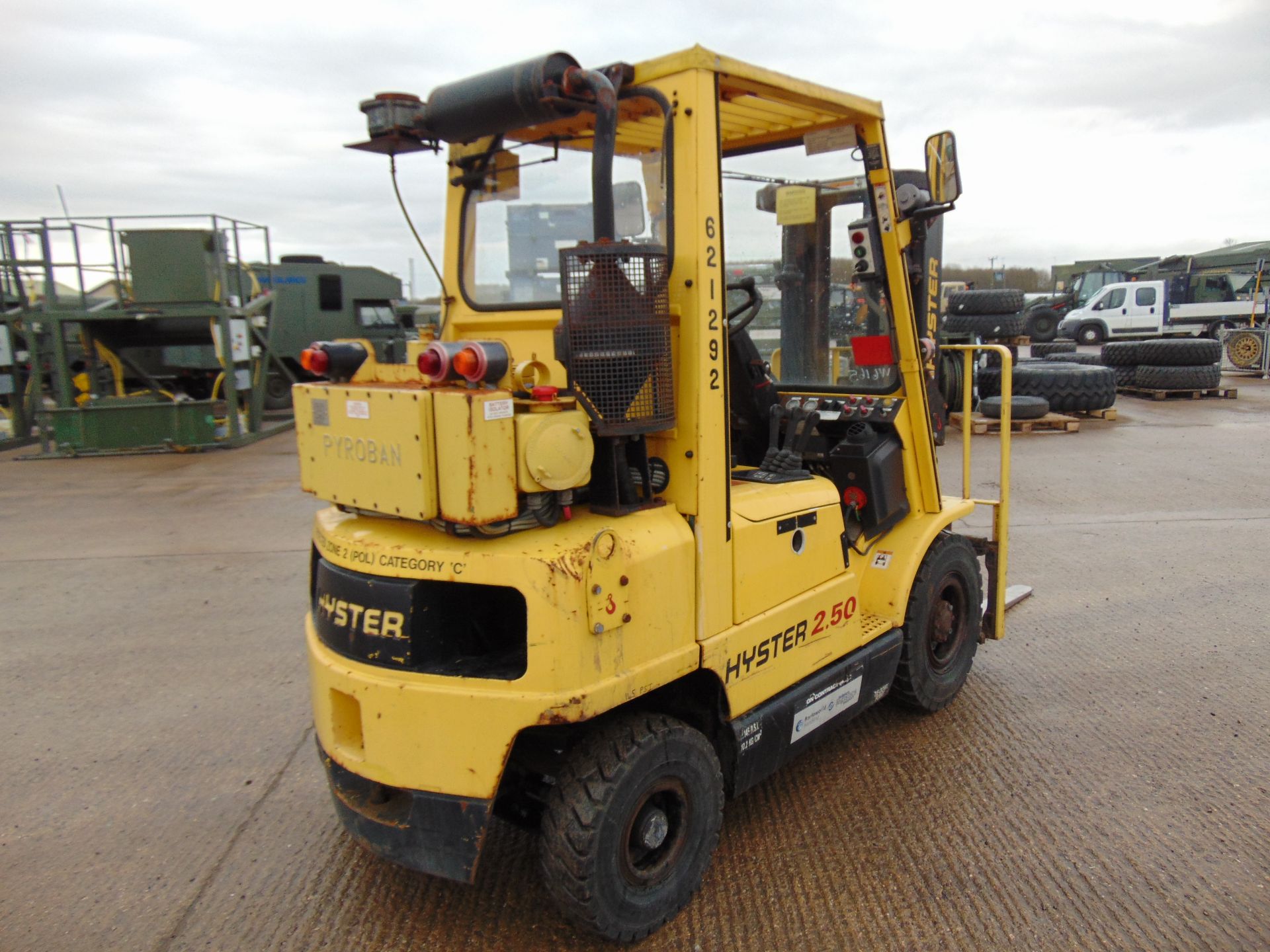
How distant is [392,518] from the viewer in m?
2.65

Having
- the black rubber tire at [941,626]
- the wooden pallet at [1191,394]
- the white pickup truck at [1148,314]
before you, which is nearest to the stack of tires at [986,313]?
the wooden pallet at [1191,394]

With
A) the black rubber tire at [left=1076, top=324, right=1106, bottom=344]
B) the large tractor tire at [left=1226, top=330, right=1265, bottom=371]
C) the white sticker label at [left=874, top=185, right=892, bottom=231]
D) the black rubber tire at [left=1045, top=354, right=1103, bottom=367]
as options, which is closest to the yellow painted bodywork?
the white sticker label at [left=874, top=185, right=892, bottom=231]

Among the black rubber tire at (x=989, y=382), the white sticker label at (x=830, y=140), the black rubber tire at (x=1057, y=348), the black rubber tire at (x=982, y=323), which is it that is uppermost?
the white sticker label at (x=830, y=140)

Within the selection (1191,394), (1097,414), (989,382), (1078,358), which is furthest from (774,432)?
(1078,358)

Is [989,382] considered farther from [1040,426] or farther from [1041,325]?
[1041,325]

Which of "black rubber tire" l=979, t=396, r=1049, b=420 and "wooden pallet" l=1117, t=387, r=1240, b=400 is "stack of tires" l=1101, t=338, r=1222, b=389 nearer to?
"wooden pallet" l=1117, t=387, r=1240, b=400

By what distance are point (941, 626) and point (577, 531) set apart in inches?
89.1

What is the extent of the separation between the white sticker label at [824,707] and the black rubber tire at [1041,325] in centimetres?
2721

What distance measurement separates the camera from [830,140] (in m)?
3.54

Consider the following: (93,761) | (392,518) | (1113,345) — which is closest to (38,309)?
(93,761)

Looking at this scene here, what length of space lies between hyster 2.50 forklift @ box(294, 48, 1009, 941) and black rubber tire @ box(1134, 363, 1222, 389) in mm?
14491

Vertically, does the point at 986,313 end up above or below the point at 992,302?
below

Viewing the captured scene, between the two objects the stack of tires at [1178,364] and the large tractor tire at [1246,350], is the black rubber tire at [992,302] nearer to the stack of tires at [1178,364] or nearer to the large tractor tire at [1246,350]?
the stack of tires at [1178,364]

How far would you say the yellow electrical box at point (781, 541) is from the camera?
279 centimetres
